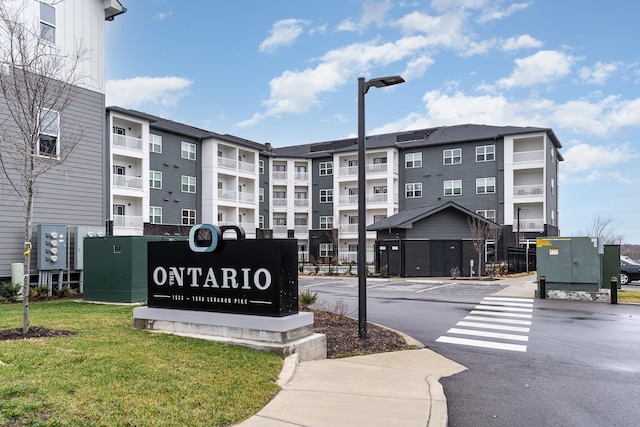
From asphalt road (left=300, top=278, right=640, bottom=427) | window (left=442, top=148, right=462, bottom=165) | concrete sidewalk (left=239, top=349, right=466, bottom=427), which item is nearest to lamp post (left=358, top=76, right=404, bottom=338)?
concrete sidewalk (left=239, top=349, right=466, bottom=427)

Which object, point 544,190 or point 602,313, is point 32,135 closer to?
point 602,313

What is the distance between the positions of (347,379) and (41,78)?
810cm

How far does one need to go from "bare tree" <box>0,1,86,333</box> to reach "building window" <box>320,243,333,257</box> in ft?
129

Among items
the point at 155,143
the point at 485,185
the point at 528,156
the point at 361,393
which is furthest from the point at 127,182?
the point at 361,393

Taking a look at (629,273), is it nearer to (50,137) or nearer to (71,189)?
(71,189)

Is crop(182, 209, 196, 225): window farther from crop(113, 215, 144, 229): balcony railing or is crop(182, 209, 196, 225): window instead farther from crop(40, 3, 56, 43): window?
crop(40, 3, 56, 43): window

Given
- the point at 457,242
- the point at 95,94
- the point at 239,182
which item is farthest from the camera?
the point at 239,182

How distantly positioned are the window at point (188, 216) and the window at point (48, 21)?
94.0 feet

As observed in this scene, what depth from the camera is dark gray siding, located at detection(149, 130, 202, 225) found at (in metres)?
42.4

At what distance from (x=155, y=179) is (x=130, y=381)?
39089 millimetres

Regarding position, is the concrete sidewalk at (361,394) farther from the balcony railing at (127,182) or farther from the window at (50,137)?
the balcony railing at (127,182)

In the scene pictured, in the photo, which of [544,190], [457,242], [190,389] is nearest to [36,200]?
[190,389]

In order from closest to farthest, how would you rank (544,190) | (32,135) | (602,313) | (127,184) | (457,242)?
(32,135) → (602,313) → (457,242) → (127,184) → (544,190)

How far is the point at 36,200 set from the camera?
16.9m
